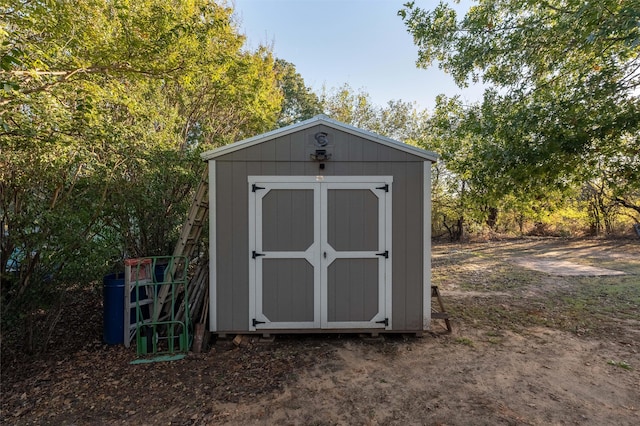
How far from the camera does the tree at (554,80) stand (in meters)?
3.96

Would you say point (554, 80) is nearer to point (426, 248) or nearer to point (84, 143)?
point (426, 248)

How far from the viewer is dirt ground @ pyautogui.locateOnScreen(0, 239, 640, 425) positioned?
229 cm

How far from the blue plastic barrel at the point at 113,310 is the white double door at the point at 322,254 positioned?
149 cm

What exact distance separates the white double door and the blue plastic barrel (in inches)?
58.6

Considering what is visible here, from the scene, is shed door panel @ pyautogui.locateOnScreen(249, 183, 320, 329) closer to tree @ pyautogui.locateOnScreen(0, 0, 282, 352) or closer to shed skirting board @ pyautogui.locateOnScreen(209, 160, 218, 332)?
shed skirting board @ pyautogui.locateOnScreen(209, 160, 218, 332)

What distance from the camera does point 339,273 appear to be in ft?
11.8

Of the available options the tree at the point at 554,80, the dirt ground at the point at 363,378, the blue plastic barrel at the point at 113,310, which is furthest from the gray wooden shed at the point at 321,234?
the tree at the point at 554,80

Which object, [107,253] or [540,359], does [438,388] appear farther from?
[107,253]

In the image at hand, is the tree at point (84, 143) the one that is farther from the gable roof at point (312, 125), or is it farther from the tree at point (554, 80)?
the tree at point (554, 80)

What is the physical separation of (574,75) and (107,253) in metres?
7.02

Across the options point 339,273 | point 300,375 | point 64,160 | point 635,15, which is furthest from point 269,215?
→ point 635,15

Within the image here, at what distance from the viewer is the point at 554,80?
4.82 meters

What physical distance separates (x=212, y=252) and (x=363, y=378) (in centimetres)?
210

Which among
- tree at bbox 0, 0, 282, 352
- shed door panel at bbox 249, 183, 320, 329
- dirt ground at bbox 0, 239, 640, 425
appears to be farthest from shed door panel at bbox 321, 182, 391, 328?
tree at bbox 0, 0, 282, 352
